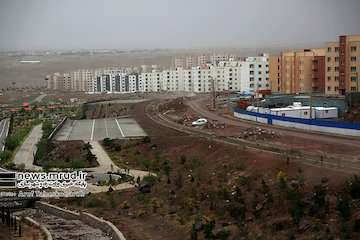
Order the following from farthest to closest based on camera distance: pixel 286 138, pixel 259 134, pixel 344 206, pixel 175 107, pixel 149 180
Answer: pixel 175 107, pixel 259 134, pixel 286 138, pixel 149 180, pixel 344 206

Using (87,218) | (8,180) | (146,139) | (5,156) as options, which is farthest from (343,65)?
(87,218)

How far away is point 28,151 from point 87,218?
5.88 metres

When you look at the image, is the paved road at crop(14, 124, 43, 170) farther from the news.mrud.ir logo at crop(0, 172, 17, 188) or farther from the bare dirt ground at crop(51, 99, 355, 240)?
the bare dirt ground at crop(51, 99, 355, 240)

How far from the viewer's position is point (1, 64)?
54.6 metres

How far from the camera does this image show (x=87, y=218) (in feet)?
25.5

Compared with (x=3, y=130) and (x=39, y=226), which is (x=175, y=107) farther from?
(x=39, y=226)

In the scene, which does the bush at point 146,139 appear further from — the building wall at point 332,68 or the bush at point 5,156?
the building wall at point 332,68

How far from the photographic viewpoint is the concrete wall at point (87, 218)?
6945mm

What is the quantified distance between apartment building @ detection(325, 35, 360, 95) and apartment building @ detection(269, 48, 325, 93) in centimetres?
131

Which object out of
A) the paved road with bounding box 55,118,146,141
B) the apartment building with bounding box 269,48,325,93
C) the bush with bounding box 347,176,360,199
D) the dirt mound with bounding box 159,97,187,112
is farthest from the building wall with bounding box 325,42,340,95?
the bush with bounding box 347,176,360,199

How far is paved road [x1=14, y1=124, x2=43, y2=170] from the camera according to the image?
1154 centimetres

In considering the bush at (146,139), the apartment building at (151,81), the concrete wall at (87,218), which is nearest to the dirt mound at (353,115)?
the bush at (146,139)

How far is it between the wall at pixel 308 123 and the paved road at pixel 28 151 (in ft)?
15.0

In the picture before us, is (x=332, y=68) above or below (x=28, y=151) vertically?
above
